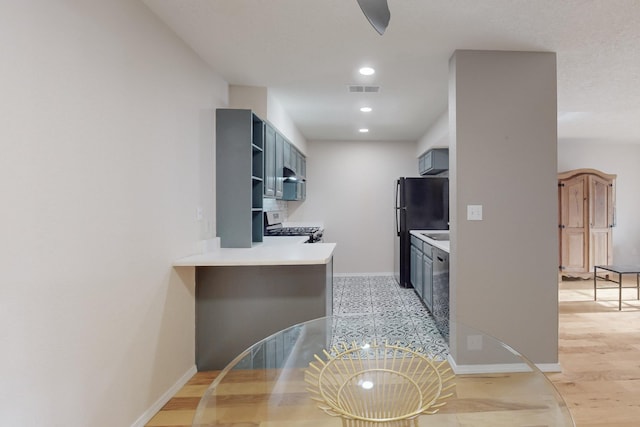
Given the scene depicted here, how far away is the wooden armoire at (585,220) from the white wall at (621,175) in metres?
0.66

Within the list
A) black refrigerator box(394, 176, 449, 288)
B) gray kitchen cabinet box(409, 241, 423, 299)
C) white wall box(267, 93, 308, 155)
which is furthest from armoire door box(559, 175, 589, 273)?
white wall box(267, 93, 308, 155)

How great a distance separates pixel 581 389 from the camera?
87.4 inches

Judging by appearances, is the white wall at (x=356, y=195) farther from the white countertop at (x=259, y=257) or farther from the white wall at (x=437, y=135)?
the white countertop at (x=259, y=257)

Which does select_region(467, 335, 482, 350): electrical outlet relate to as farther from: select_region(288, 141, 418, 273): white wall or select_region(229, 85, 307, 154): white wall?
select_region(288, 141, 418, 273): white wall

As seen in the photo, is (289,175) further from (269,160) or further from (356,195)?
(356,195)

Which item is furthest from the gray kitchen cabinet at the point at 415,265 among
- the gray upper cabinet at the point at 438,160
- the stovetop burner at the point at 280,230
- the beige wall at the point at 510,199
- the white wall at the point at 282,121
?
the white wall at the point at 282,121

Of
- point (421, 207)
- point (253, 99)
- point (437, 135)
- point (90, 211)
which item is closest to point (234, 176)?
point (253, 99)

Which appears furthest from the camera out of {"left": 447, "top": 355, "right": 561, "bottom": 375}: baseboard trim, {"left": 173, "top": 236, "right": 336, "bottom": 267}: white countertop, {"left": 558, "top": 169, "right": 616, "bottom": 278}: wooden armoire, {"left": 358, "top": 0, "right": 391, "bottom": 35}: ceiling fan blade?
{"left": 558, "top": 169, "right": 616, "bottom": 278}: wooden armoire

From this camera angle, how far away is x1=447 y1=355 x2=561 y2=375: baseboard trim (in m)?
1.46

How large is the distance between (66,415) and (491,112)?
3083 mm

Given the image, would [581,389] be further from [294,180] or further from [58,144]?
[294,180]

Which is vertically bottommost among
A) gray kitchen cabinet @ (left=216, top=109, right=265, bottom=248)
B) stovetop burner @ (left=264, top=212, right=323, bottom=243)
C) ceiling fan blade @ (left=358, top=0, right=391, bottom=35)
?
stovetop burner @ (left=264, top=212, right=323, bottom=243)

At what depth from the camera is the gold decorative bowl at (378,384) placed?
1.24m

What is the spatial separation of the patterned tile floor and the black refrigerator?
55cm
